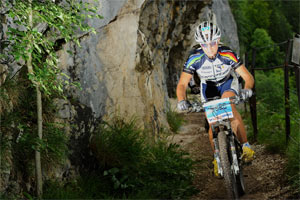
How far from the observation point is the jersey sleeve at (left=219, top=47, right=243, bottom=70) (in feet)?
13.5

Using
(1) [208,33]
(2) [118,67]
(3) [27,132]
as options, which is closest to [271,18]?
(2) [118,67]

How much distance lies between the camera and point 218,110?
381 centimetres

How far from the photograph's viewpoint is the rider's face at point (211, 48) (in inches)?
160

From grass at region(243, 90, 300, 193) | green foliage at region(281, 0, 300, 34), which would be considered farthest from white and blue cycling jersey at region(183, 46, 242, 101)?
green foliage at region(281, 0, 300, 34)

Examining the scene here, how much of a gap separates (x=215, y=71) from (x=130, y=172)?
1.59 m

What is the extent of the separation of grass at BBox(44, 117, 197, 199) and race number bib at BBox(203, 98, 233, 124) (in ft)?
3.64

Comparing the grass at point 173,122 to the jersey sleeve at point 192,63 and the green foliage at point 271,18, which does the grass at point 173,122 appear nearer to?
the jersey sleeve at point 192,63

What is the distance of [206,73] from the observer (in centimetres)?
421

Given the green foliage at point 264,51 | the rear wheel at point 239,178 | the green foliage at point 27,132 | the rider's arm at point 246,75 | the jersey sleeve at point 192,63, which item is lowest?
the rear wheel at point 239,178

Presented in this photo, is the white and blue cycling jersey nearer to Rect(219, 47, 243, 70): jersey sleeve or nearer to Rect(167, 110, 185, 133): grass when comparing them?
Rect(219, 47, 243, 70): jersey sleeve

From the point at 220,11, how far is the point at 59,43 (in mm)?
20567

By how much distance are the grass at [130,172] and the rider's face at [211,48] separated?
1.51 m

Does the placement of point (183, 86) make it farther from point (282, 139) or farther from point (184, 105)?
point (282, 139)

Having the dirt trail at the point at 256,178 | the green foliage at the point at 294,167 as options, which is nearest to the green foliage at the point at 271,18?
the dirt trail at the point at 256,178
